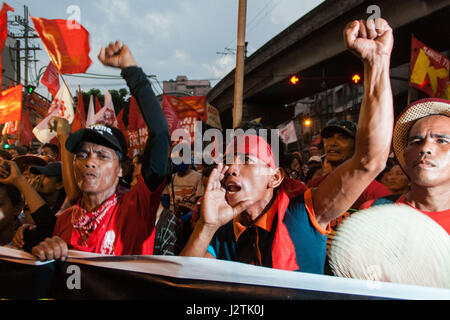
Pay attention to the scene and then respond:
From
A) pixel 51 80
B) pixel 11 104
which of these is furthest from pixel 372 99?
pixel 51 80

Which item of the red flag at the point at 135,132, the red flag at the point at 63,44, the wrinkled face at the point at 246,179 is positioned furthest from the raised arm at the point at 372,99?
the red flag at the point at 135,132

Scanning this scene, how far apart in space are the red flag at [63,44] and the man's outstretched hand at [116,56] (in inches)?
127

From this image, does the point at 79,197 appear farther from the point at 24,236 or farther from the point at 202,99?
the point at 202,99

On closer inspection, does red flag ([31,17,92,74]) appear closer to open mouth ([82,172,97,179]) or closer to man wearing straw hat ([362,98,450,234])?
open mouth ([82,172,97,179])

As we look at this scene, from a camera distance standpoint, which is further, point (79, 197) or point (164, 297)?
point (79, 197)

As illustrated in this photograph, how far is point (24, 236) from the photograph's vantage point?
2.24 m

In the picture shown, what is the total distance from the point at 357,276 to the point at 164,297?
0.84m

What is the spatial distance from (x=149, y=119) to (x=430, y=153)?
148 cm

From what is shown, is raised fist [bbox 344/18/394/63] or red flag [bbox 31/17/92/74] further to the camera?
red flag [bbox 31/17/92/74]

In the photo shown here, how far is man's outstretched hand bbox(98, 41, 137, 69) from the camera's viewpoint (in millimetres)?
2049

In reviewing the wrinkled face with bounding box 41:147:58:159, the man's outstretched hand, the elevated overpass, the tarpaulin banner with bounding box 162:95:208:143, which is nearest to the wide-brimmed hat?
the man's outstretched hand

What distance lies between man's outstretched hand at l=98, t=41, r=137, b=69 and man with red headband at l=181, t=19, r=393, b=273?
799 mm

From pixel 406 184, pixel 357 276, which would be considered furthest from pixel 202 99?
pixel 357 276

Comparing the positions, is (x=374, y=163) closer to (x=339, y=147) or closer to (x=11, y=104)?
(x=339, y=147)
